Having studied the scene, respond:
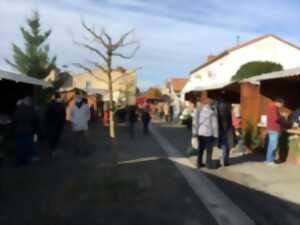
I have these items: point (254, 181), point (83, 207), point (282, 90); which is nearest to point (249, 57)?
point (282, 90)

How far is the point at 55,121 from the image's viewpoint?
1634 centimetres

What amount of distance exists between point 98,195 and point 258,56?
47.7 metres

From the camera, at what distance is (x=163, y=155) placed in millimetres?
16453

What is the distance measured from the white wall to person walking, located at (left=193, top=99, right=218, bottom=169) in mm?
40893

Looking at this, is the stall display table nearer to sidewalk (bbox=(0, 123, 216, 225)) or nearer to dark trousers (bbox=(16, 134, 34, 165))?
sidewalk (bbox=(0, 123, 216, 225))

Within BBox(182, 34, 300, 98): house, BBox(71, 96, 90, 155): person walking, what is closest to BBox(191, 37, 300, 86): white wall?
BBox(182, 34, 300, 98): house

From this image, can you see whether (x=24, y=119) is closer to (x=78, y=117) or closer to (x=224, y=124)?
(x=78, y=117)

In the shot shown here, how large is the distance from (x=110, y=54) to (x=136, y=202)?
3.02m

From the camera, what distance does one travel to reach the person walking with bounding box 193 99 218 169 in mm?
13258

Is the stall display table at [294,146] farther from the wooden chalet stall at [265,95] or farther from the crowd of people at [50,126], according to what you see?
the crowd of people at [50,126]

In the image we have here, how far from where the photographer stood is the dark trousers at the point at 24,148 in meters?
13.2

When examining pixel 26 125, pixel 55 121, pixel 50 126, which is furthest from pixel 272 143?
pixel 50 126

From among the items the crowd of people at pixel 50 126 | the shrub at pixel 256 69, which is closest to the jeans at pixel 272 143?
the crowd of people at pixel 50 126

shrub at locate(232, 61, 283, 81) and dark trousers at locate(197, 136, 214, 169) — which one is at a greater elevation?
shrub at locate(232, 61, 283, 81)
